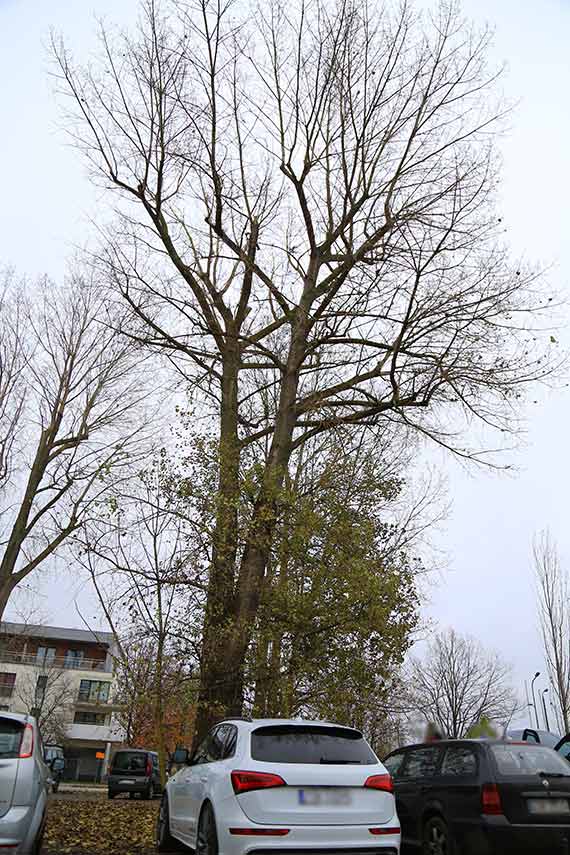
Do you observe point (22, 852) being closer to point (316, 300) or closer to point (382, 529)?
point (382, 529)

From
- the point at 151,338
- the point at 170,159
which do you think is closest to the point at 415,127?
the point at 170,159

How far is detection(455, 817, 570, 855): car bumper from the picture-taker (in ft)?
21.4

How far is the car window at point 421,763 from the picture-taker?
8.08m

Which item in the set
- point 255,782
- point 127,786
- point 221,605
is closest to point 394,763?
point 221,605

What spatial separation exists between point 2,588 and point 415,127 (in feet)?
51.2

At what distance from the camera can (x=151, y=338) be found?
14852 mm

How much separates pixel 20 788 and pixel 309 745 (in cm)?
232

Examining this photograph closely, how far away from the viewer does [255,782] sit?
215 inches

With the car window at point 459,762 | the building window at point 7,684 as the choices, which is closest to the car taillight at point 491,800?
the car window at point 459,762

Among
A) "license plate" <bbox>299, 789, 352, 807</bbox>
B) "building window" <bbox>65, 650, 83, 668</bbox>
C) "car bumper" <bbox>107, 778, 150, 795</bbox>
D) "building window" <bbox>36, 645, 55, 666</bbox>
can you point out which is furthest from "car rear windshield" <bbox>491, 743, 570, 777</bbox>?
"building window" <bbox>65, 650, 83, 668</bbox>

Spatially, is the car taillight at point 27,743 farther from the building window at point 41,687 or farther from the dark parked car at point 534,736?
the building window at point 41,687

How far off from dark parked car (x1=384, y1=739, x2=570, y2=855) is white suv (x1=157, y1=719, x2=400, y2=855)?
4.74 ft

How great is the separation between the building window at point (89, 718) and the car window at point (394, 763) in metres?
54.4

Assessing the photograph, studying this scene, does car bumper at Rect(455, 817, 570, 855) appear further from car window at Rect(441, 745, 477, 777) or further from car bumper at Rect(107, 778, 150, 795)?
car bumper at Rect(107, 778, 150, 795)
